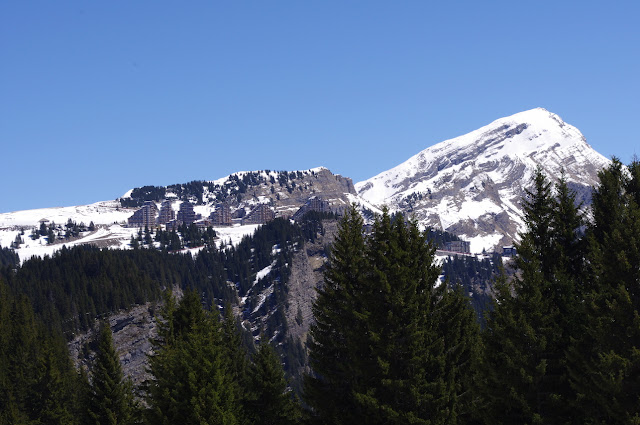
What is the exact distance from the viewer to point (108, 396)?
2633 inches

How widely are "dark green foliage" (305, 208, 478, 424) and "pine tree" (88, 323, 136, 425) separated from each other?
85.6 ft

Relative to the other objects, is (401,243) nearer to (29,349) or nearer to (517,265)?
(517,265)

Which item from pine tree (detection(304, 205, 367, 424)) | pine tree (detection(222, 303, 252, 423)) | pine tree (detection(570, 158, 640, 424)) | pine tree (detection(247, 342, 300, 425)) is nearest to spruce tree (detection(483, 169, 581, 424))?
pine tree (detection(570, 158, 640, 424))

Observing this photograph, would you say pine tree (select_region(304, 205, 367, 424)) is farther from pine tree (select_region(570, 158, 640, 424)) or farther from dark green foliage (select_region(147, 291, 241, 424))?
pine tree (select_region(570, 158, 640, 424))

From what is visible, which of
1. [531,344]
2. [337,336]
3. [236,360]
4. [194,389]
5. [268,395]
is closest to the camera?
[531,344]

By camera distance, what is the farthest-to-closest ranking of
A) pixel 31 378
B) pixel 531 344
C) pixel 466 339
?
pixel 31 378 < pixel 466 339 < pixel 531 344

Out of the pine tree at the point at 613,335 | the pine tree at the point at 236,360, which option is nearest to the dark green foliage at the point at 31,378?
the pine tree at the point at 236,360

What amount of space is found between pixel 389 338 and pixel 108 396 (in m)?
35.8

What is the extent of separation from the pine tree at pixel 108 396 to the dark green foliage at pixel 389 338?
85.6ft

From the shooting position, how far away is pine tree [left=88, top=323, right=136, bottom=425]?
66.2 meters

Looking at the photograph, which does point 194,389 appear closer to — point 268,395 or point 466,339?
point 268,395

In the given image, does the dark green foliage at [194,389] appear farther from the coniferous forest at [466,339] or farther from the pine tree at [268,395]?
the pine tree at [268,395]

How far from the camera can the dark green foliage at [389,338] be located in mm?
41469

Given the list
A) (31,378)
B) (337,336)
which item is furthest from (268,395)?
(31,378)
